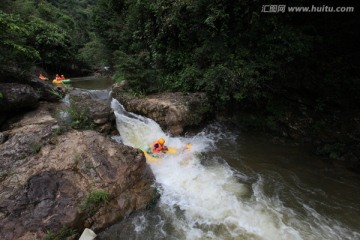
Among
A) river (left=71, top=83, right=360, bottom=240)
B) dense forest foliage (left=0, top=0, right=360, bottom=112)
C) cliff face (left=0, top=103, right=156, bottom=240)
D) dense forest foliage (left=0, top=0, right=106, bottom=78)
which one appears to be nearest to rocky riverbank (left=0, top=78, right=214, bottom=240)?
cliff face (left=0, top=103, right=156, bottom=240)

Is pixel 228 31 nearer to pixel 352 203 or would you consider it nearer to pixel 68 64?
pixel 352 203

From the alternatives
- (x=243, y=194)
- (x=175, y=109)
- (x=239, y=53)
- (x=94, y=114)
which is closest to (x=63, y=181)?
(x=94, y=114)

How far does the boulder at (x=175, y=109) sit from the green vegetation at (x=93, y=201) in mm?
3729

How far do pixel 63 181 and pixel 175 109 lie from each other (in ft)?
14.0

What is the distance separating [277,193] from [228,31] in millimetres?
5493

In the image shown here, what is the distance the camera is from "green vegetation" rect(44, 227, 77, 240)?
12.5 feet

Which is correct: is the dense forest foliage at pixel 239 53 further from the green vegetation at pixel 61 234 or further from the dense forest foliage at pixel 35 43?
the green vegetation at pixel 61 234

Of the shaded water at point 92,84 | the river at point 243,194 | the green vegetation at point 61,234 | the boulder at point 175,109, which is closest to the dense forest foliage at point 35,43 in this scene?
the shaded water at point 92,84

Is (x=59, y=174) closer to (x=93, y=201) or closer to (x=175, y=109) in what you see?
(x=93, y=201)

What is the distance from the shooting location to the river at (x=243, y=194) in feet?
14.4

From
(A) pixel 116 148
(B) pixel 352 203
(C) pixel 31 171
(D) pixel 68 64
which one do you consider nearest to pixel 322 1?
(B) pixel 352 203

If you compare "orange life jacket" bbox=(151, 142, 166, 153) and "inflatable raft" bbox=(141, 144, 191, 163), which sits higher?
"orange life jacket" bbox=(151, 142, 166, 153)

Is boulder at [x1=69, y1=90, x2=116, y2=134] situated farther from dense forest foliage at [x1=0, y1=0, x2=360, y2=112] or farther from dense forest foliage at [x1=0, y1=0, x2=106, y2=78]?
dense forest foliage at [x1=0, y1=0, x2=360, y2=112]

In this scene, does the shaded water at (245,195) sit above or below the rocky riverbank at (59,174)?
below
